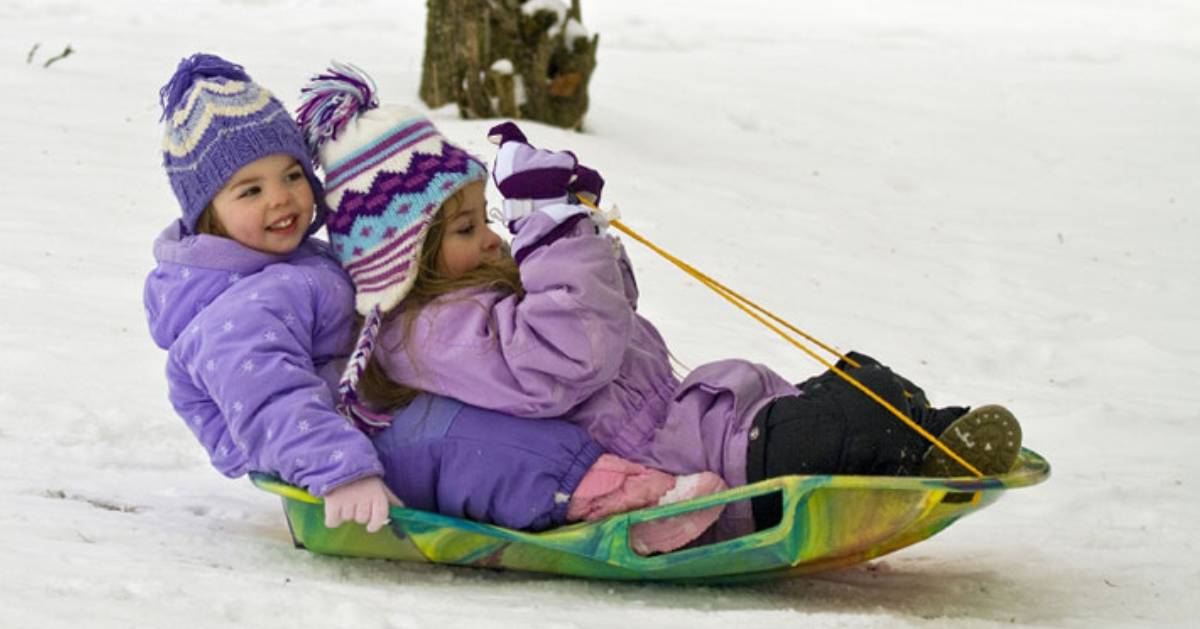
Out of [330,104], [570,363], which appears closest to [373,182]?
[330,104]

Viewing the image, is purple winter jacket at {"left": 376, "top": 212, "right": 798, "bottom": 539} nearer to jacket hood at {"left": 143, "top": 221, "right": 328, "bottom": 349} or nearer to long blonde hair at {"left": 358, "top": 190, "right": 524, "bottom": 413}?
long blonde hair at {"left": 358, "top": 190, "right": 524, "bottom": 413}

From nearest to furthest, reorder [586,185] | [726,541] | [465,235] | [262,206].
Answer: [726,541]
[262,206]
[465,235]
[586,185]

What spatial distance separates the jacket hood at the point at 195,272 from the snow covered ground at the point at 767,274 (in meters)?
0.39

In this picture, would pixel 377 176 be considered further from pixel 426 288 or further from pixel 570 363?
pixel 570 363

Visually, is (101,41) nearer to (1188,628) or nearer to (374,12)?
(374,12)

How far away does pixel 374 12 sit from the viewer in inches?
447

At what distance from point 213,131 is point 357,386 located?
52 centimetres

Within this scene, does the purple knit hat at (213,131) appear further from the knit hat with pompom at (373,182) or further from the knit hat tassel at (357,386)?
the knit hat tassel at (357,386)

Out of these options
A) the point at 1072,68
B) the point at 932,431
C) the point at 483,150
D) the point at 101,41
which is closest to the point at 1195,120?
the point at 1072,68

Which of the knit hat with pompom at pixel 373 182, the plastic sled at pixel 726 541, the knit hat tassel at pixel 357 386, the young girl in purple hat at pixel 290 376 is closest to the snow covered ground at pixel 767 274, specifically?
the plastic sled at pixel 726 541

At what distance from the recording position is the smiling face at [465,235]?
299 centimetres

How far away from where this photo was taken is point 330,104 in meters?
3.02

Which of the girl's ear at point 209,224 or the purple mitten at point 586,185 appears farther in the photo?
the purple mitten at point 586,185

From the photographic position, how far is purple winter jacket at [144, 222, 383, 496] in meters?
2.72
